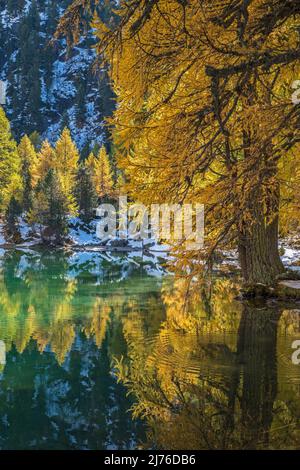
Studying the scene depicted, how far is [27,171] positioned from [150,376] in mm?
56829

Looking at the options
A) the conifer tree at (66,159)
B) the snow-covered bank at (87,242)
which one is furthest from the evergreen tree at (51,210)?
the conifer tree at (66,159)

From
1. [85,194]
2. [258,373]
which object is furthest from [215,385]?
[85,194]

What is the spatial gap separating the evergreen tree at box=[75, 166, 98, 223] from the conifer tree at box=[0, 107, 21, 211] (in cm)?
880

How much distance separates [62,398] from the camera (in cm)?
657

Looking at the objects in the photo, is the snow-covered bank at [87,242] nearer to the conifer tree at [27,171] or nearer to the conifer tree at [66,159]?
the conifer tree at [27,171]

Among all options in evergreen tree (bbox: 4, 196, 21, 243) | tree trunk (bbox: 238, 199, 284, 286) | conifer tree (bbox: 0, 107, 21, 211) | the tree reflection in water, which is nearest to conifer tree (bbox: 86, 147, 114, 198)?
conifer tree (bbox: 0, 107, 21, 211)

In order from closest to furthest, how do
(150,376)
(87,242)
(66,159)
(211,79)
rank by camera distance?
1. (211,79)
2. (150,376)
3. (87,242)
4. (66,159)

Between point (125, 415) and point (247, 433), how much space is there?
4.68 feet

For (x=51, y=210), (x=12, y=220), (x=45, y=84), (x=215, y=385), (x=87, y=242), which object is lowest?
(x=215, y=385)

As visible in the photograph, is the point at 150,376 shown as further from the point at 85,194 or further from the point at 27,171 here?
the point at 27,171

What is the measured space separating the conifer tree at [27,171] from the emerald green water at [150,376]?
46.0 metres

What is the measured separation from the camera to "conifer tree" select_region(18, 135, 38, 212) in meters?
58.5

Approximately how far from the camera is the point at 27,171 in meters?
61.4

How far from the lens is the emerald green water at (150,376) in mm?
5371
